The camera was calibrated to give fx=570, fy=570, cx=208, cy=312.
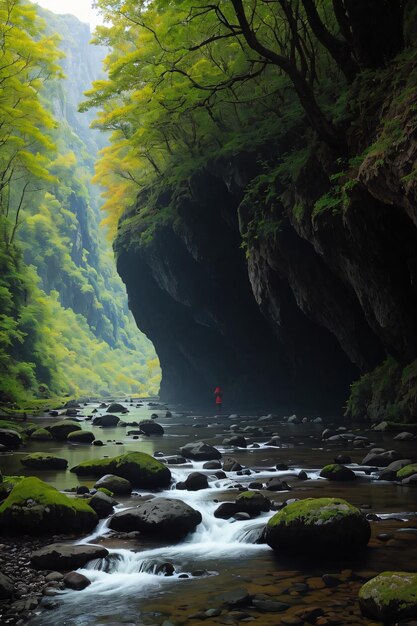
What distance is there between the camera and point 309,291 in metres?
19.8

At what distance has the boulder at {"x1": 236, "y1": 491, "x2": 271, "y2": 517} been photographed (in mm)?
7250

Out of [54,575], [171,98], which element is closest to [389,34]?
[171,98]

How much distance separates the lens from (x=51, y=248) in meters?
66.0

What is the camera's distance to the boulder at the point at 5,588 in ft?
15.0

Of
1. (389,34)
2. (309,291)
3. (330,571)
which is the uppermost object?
(389,34)

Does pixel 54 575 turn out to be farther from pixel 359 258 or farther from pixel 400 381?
pixel 400 381

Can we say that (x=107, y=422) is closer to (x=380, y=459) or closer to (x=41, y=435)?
(x=41, y=435)

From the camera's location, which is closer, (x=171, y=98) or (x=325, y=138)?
(x=325, y=138)

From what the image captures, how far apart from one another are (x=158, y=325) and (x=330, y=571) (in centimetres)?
3539

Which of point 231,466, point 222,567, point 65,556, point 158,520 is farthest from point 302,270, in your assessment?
point 65,556

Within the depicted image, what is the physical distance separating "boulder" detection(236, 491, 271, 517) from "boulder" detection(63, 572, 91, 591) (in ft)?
8.72

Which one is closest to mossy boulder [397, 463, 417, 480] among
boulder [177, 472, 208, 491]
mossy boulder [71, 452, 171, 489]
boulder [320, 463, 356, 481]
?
boulder [320, 463, 356, 481]

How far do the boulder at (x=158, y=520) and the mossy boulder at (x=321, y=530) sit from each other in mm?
1209

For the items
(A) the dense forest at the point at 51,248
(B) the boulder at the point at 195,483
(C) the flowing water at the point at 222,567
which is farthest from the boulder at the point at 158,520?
(A) the dense forest at the point at 51,248
